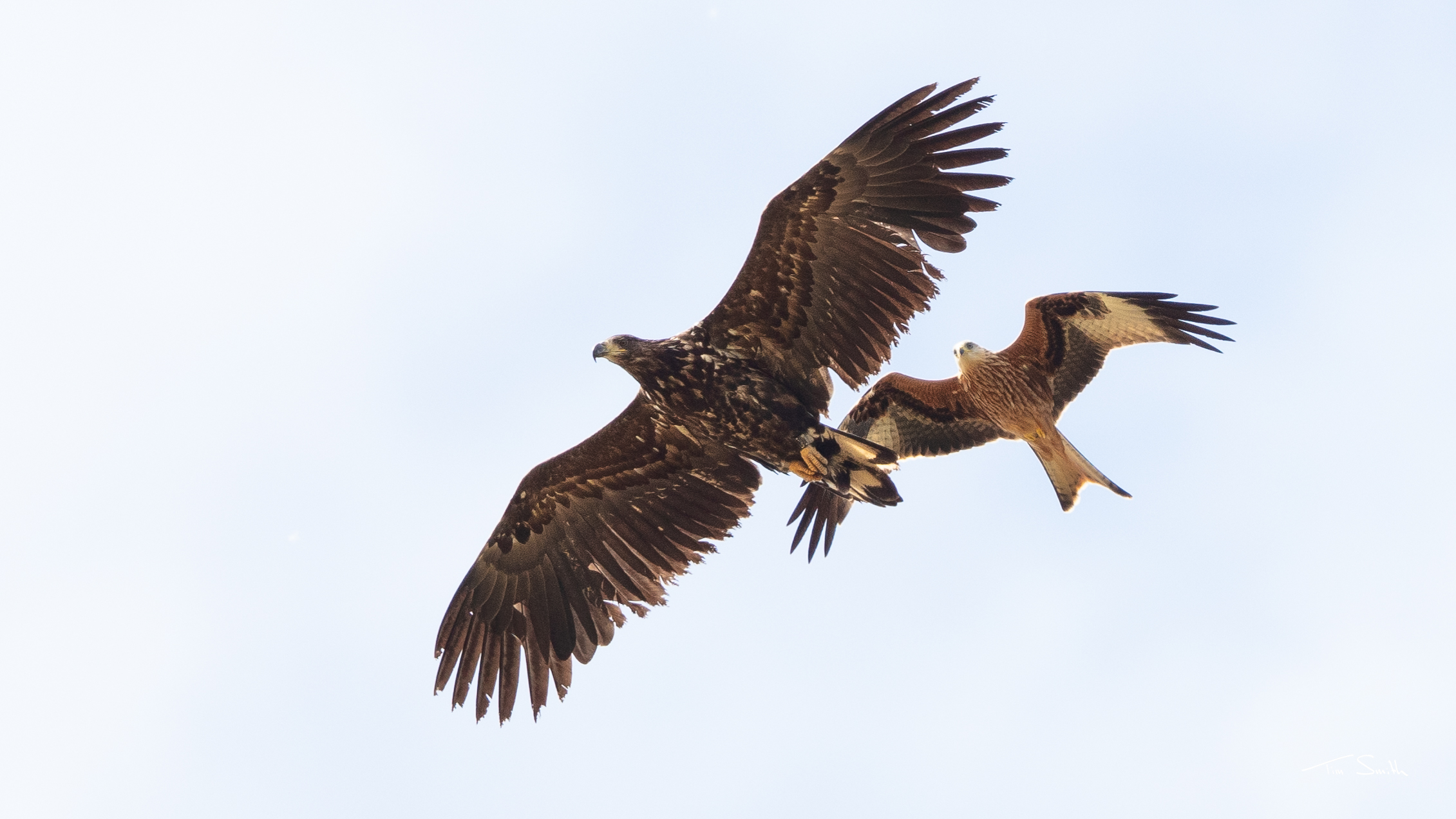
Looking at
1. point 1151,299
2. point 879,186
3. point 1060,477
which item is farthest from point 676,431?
point 1151,299

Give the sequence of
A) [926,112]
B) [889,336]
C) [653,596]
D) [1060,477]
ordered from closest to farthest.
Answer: [926,112] → [889,336] → [653,596] → [1060,477]

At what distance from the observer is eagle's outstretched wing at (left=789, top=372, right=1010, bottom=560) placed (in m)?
13.1

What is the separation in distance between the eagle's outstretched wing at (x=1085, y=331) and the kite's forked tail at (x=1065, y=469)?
34 centimetres

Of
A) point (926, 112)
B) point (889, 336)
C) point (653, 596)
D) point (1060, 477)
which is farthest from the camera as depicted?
point (1060, 477)

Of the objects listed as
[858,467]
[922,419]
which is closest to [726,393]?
[858,467]

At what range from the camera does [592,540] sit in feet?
39.1

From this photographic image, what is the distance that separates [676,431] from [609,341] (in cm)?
108

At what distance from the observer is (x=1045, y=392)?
1285cm

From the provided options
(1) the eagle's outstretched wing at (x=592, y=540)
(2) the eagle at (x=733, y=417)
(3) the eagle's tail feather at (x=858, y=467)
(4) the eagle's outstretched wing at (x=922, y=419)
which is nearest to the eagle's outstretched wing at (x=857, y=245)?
(2) the eagle at (x=733, y=417)

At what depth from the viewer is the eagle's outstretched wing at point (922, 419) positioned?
13.1 m

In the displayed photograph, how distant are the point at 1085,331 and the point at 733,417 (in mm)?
3985

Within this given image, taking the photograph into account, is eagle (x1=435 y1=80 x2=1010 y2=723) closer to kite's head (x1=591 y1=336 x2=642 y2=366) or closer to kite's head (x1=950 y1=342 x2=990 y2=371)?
kite's head (x1=591 y1=336 x2=642 y2=366)

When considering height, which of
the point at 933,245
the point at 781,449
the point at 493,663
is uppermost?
the point at 933,245

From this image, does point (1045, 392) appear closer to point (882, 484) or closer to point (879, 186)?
point (882, 484)
